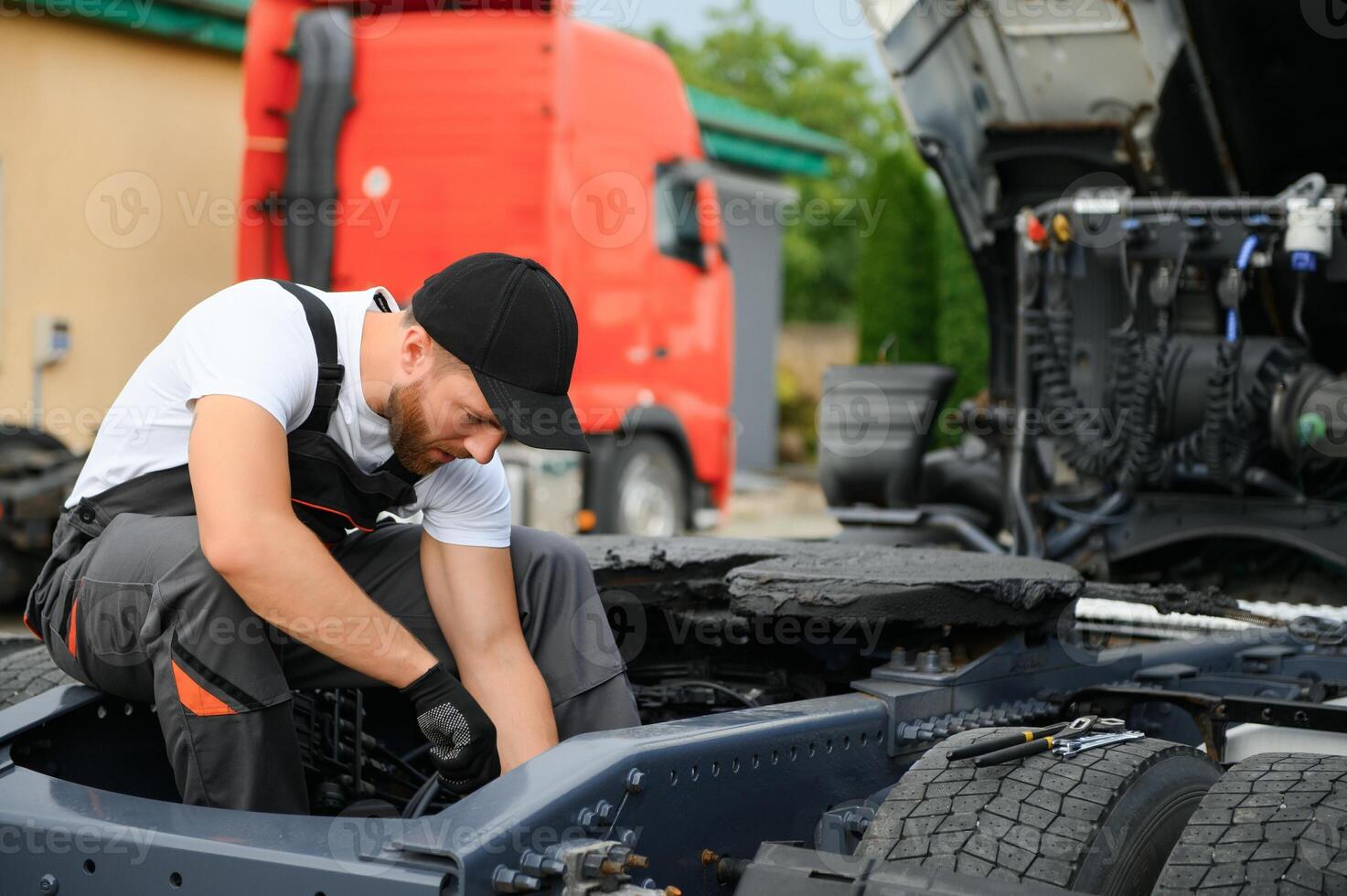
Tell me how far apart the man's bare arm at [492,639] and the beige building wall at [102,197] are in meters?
6.86

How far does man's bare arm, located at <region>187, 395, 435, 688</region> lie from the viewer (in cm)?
212

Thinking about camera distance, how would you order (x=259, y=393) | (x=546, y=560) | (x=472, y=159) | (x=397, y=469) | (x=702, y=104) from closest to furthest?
1. (x=259, y=393)
2. (x=397, y=469)
3. (x=546, y=560)
4. (x=472, y=159)
5. (x=702, y=104)

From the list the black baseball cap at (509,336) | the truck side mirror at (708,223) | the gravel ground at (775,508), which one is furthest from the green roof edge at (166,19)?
the black baseball cap at (509,336)

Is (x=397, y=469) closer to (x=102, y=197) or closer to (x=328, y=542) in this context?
(x=328, y=542)

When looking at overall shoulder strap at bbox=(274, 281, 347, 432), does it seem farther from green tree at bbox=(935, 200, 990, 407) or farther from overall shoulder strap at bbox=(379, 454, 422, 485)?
green tree at bbox=(935, 200, 990, 407)

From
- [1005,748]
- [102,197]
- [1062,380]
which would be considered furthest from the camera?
[102,197]

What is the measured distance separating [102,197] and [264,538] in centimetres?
756

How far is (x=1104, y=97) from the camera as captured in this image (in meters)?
4.62

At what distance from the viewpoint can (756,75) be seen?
92.7ft

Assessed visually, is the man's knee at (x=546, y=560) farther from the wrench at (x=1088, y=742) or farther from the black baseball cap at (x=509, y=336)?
the wrench at (x=1088, y=742)

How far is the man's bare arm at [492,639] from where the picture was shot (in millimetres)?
2520

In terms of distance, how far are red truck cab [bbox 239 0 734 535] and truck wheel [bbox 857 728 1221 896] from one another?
623 centimetres

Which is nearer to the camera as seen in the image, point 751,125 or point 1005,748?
point 1005,748

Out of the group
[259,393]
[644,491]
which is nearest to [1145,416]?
[259,393]
